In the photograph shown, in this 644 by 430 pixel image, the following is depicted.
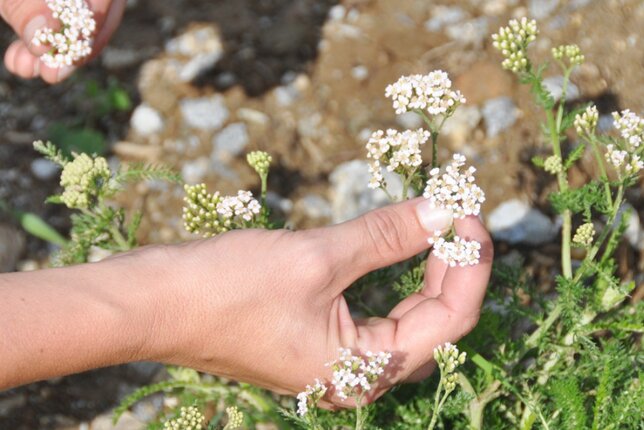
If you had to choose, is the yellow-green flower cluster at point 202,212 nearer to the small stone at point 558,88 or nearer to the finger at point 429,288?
the finger at point 429,288

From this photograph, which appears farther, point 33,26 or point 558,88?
point 558,88

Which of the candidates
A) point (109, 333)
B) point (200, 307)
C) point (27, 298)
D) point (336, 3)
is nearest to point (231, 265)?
point (200, 307)

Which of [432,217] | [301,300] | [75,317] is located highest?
[432,217]

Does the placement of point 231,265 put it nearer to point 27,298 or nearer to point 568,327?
point 27,298

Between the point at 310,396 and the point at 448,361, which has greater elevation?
the point at 448,361

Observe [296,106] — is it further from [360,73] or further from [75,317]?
[75,317]

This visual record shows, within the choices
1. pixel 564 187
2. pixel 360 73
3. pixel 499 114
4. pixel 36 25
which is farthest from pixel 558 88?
pixel 36 25

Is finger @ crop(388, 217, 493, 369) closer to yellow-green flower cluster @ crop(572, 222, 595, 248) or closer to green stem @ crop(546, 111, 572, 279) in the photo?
yellow-green flower cluster @ crop(572, 222, 595, 248)
